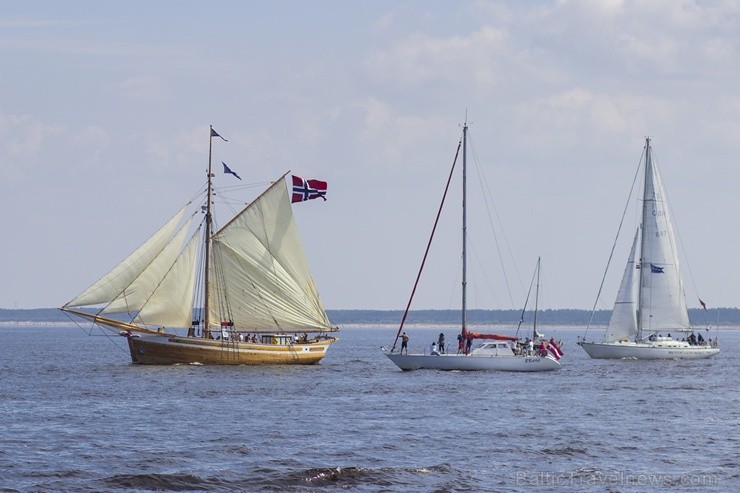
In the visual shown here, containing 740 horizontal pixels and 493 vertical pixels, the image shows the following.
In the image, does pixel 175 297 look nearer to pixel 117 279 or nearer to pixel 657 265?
pixel 117 279

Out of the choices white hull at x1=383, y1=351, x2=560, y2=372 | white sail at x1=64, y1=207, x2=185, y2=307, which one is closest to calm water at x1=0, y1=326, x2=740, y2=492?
white hull at x1=383, y1=351, x2=560, y2=372

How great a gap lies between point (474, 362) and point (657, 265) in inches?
1166

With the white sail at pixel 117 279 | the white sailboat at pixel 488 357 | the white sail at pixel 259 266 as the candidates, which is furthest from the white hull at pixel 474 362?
the white sail at pixel 117 279

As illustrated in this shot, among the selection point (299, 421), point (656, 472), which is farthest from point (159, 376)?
point (656, 472)

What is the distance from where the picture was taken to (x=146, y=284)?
81562 millimetres

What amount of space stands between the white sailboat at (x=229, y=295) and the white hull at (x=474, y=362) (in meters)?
8.59

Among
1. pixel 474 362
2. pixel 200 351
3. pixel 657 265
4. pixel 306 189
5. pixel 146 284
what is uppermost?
pixel 306 189

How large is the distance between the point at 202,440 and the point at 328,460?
6.46 meters

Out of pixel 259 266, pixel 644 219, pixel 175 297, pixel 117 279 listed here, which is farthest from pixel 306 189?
pixel 644 219

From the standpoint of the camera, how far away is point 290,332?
88.3 meters

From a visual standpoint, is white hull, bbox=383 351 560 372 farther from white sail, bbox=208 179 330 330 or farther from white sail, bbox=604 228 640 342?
white sail, bbox=604 228 640 342

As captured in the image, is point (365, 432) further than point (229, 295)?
No

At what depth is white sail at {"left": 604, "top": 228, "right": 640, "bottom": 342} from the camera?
10481cm

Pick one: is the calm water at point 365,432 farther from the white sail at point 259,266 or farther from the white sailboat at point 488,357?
the white sail at point 259,266
